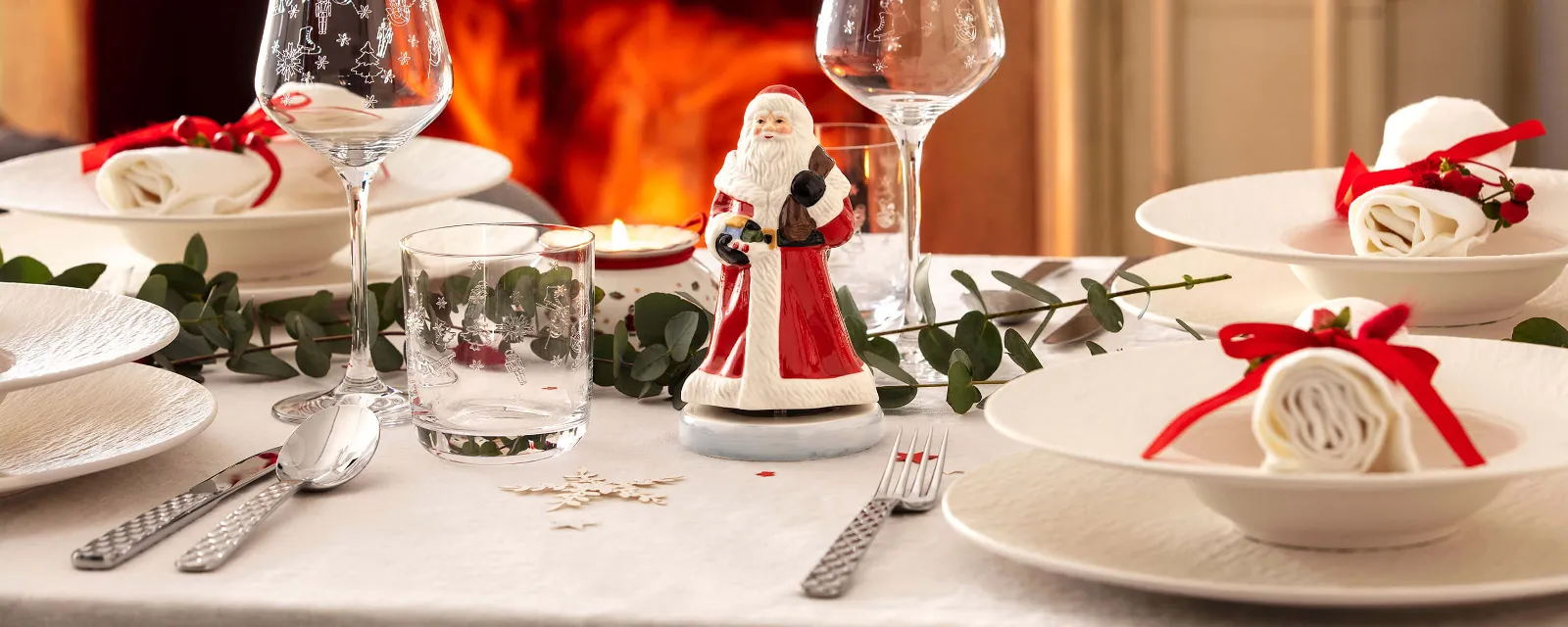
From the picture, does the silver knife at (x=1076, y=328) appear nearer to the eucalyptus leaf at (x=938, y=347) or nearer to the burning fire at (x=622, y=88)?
the eucalyptus leaf at (x=938, y=347)

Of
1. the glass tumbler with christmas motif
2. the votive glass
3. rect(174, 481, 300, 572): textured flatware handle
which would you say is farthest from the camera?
the votive glass

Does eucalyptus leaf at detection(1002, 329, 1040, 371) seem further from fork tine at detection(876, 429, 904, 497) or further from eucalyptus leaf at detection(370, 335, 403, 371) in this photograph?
eucalyptus leaf at detection(370, 335, 403, 371)

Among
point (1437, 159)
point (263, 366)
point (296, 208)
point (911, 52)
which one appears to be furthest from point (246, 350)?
point (1437, 159)

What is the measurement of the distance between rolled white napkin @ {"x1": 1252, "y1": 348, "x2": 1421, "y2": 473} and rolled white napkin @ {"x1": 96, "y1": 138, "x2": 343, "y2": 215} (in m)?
0.90

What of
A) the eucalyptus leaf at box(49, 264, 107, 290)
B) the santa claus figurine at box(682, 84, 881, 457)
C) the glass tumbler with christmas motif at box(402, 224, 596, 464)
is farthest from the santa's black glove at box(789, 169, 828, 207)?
the eucalyptus leaf at box(49, 264, 107, 290)

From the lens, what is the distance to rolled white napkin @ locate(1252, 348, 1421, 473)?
1.82 feet

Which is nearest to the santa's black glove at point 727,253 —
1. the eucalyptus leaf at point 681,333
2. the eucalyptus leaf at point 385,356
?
the eucalyptus leaf at point 681,333

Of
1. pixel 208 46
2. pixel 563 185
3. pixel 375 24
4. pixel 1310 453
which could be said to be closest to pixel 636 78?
pixel 563 185

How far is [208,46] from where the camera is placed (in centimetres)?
309

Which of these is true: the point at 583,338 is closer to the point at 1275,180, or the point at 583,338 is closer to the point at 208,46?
the point at 1275,180

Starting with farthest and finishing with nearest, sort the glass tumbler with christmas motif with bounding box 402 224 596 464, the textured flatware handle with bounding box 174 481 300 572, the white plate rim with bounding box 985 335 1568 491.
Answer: the glass tumbler with christmas motif with bounding box 402 224 596 464 → the textured flatware handle with bounding box 174 481 300 572 → the white plate rim with bounding box 985 335 1568 491

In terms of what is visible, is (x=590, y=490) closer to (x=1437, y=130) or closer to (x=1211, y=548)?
(x=1211, y=548)

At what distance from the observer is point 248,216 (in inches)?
45.0

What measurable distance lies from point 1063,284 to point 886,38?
328 millimetres
